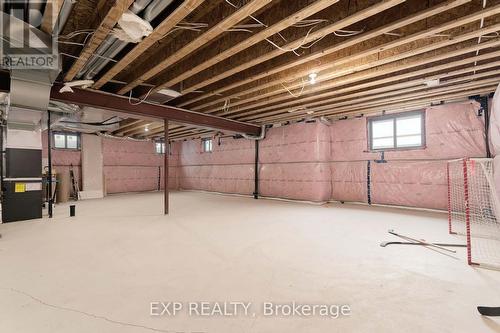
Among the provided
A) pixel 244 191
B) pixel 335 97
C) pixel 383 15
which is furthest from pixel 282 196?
pixel 383 15

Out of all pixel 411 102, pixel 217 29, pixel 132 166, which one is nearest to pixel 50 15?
pixel 217 29

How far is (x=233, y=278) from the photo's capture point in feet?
6.72

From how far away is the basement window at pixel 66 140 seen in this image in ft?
26.2

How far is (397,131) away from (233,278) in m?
5.68

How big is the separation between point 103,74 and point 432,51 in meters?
4.73

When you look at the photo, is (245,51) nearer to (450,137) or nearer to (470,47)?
(470,47)

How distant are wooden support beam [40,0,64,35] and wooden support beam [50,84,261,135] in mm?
1611

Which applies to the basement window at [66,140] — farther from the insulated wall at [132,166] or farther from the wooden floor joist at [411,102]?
the wooden floor joist at [411,102]

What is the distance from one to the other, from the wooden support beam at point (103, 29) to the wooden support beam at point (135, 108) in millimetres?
727

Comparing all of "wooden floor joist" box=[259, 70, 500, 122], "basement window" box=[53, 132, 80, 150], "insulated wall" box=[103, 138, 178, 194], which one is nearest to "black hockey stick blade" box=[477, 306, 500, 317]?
"wooden floor joist" box=[259, 70, 500, 122]

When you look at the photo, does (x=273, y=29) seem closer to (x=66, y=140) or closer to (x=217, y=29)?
(x=217, y=29)

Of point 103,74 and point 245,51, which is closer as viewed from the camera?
point 245,51

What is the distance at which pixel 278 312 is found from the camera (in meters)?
1.57

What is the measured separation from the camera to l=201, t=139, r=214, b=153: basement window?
9922mm
